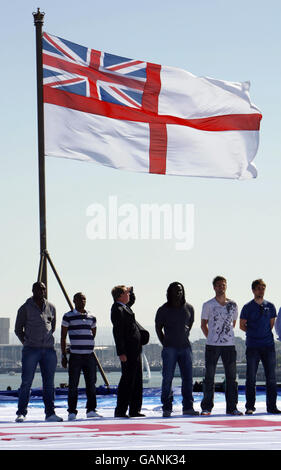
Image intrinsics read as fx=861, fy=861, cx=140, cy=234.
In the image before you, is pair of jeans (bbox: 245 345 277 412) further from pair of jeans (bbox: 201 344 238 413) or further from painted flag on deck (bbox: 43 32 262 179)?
painted flag on deck (bbox: 43 32 262 179)

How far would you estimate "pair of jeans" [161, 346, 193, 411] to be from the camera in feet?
34.8

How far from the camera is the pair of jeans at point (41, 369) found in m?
10.1

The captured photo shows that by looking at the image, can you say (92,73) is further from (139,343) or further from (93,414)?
(93,414)

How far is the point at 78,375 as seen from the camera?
10.3 meters

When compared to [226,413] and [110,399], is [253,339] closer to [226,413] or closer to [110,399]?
[226,413]

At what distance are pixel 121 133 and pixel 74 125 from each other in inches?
36.0

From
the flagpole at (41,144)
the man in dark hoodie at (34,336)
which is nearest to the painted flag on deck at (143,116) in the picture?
the flagpole at (41,144)

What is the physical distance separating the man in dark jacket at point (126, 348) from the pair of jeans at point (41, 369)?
807mm

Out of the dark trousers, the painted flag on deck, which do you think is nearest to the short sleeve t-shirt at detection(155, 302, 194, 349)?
the dark trousers

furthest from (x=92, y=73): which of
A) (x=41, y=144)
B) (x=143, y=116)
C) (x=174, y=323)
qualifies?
(x=174, y=323)

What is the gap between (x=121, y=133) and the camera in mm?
13742
